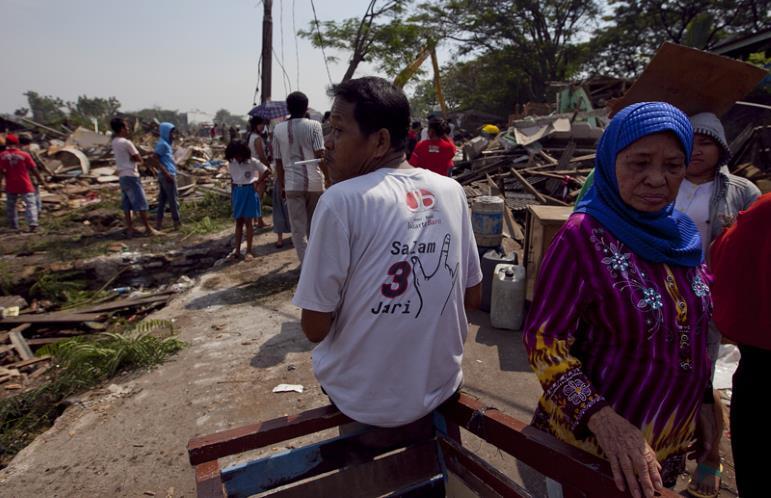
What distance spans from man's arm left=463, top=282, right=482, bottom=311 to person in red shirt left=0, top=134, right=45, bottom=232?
32.7 feet

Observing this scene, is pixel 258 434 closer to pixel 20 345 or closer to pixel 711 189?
pixel 711 189

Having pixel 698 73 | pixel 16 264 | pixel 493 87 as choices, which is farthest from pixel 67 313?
pixel 493 87

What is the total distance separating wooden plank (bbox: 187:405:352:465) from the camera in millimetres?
1309

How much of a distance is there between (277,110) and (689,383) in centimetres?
1180

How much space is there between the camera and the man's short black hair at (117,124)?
22.9 feet

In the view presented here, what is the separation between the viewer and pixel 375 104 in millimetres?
1398

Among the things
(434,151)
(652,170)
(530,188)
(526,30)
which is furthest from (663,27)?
(652,170)

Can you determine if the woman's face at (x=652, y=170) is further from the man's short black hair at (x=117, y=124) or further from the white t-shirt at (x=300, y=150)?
the man's short black hair at (x=117, y=124)

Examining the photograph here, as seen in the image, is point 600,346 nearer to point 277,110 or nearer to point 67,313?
point 67,313

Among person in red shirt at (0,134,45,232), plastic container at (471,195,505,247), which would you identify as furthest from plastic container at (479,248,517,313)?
person in red shirt at (0,134,45,232)

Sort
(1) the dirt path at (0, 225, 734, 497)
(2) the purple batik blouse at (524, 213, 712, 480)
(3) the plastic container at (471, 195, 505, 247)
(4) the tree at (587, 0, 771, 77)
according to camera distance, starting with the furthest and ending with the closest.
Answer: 1. (4) the tree at (587, 0, 771, 77)
2. (3) the plastic container at (471, 195, 505, 247)
3. (1) the dirt path at (0, 225, 734, 497)
4. (2) the purple batik blouse at (524, 213, 712, 480)

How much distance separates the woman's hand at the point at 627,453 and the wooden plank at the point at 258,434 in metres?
0.79

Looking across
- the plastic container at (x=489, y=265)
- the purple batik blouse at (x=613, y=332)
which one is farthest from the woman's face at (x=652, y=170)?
the plastic container at (x=489, y=265)

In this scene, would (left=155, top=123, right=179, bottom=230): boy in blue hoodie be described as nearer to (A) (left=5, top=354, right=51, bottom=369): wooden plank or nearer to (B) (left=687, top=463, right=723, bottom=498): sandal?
(A) (left=5, top=354, right=51, bottom=369): wooden plank
